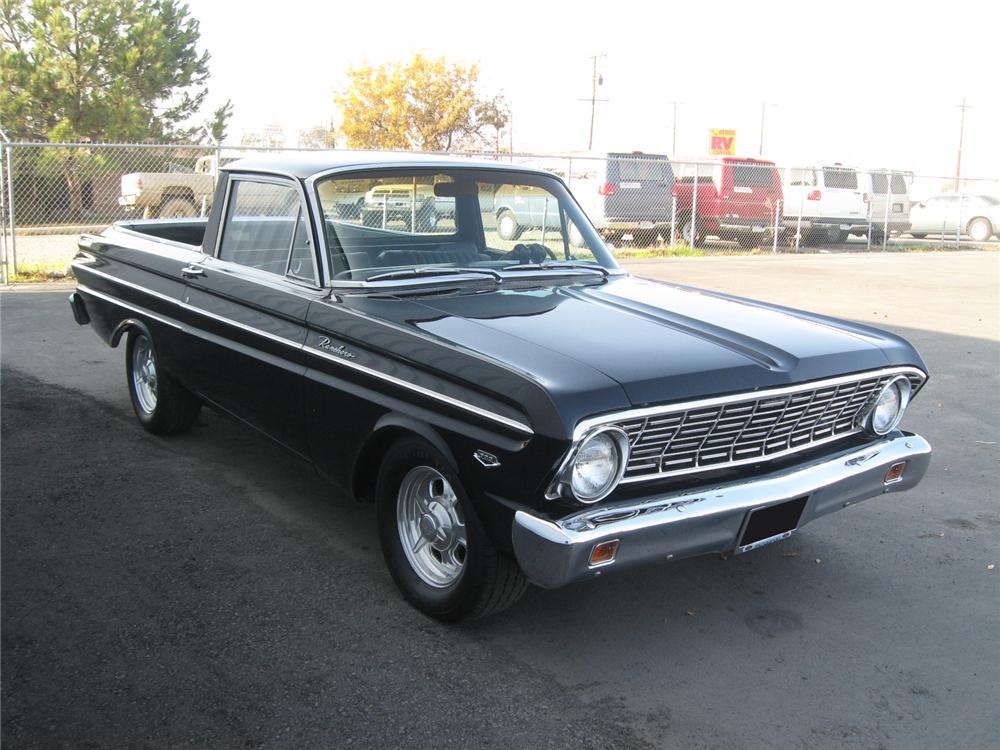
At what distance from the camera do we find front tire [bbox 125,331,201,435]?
18.3ft

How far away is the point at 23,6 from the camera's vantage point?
85.5ft

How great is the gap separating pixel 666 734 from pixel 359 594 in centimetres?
140

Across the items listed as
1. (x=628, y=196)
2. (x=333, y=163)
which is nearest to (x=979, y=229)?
(x=628, y=196)

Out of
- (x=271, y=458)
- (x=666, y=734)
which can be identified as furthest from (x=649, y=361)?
(x=271, y=458)

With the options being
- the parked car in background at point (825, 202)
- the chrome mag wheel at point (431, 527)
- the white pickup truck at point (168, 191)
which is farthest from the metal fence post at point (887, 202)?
the chrome mag wheel at point (431, 527)

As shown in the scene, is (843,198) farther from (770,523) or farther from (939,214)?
(770,523)

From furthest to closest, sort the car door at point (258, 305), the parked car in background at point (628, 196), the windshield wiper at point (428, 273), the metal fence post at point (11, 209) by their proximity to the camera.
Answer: the parked car in background at point (628, 196)
the metal fence post at point (11, 209)
the car door at point (258, 305)
the windshield wiper at point (428, 273)

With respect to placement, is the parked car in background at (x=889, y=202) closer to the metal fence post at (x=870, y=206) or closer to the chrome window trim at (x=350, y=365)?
the metal fence post at (x=870, y=206)

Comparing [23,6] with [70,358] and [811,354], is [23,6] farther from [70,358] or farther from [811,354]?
[811,354]

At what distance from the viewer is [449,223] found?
4.77 m

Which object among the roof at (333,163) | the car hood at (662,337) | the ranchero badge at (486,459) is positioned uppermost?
the roof at (333,163)

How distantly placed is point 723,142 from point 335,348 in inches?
1728

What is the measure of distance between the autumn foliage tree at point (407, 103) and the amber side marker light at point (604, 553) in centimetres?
3507

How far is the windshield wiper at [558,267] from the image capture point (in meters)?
4.55
